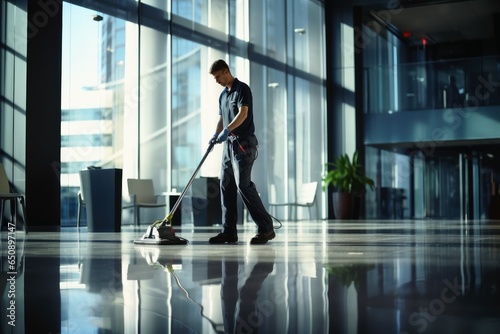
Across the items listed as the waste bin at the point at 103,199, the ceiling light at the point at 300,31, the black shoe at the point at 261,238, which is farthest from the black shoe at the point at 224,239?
the ceiling light at the point at 300,31

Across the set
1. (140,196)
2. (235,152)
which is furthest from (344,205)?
(235,152)

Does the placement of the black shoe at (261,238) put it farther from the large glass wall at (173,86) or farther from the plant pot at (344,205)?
the plant pot at (344,205)

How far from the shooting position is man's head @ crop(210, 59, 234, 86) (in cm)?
576

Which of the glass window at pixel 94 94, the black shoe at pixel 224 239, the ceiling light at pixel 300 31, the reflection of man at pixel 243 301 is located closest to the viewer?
the reflection of man at pixel 243 301

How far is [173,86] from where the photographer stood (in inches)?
500

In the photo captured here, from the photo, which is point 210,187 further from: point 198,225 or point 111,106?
point 111,106

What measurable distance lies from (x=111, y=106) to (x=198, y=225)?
91.1 inches

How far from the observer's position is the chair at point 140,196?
11.2m

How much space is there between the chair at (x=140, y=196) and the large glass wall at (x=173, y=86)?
0.62 feet

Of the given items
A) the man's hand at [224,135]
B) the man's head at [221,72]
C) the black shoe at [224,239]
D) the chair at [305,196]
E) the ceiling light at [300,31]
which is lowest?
the black shoe at [224,239]

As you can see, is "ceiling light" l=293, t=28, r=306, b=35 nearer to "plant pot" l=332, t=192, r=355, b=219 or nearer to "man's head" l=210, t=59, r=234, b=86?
"plant pot" l=332, t=192, r=355, b=219

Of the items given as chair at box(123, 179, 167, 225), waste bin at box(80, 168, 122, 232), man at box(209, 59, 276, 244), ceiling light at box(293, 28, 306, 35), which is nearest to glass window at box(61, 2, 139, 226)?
chair at box(123, 179, 167, 225)

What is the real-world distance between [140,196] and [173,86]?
2256 millimetres

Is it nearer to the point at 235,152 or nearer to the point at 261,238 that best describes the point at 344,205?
the point at 261,238
